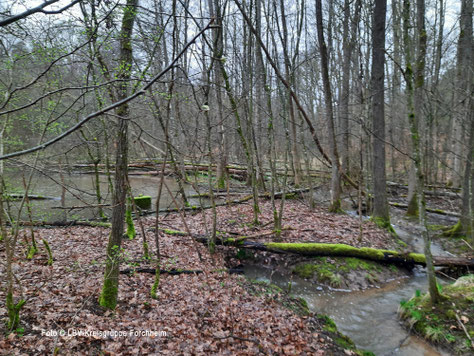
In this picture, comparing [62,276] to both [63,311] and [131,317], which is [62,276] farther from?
[131,317]

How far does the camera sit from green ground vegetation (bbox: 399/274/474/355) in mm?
4316

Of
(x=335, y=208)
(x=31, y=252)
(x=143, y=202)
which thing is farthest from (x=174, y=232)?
(x=335, y=208)

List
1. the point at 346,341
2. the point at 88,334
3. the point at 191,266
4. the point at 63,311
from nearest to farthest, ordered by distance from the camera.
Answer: the point at 88,334 → the point at 63,311 → the point at 346,341 → the point at 191,266

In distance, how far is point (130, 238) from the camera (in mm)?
7445

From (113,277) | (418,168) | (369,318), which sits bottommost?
(369,318)

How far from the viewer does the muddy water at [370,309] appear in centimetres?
461

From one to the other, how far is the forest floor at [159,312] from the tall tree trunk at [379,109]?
14.9 feet

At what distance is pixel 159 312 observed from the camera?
14.8 ft

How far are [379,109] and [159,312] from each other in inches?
338

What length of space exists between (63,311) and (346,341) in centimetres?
450

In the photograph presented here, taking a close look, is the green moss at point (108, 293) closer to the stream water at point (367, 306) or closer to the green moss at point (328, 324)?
the stream water at point (367, 306)

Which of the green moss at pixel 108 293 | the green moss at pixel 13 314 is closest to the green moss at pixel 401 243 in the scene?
the green moss at pixel 108 293

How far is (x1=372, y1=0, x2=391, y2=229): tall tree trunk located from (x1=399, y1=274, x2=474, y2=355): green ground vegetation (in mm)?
4001

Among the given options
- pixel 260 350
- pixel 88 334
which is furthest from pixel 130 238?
pixel 260 350
